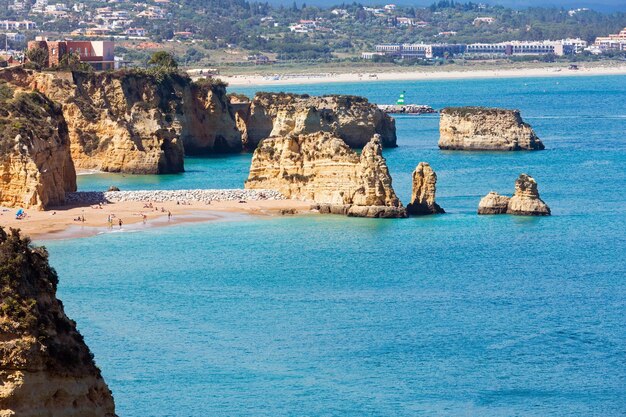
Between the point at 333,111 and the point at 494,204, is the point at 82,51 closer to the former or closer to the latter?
the point at 333,111

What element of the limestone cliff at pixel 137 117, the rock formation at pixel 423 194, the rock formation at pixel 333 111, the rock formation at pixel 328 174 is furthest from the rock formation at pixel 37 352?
the rock formation at pixel 333 111

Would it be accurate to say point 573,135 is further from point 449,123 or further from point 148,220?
point 148,220

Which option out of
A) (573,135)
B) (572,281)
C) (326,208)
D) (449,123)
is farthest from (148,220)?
(573,135)

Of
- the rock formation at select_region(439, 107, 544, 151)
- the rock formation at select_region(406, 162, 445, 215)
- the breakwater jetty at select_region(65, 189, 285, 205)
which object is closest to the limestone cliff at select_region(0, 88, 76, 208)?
the breakwater jetty at select_region(65, 189, 285, 205)

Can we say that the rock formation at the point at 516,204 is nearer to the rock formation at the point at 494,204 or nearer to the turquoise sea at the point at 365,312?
the rock formation at the point at 494,204

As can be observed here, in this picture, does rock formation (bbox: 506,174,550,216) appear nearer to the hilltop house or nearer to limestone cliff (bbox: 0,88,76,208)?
limestone cliff (bbox: 0,88,76,208)

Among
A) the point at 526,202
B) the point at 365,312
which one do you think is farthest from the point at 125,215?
the point at 365,312
